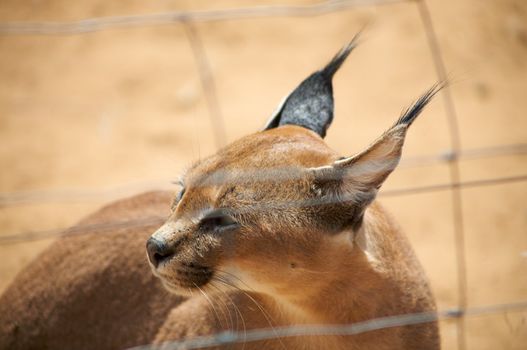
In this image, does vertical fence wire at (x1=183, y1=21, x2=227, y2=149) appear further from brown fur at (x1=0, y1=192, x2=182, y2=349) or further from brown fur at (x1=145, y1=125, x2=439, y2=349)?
brown fur at (x1=145, y1=125, x2=439, y2=349)

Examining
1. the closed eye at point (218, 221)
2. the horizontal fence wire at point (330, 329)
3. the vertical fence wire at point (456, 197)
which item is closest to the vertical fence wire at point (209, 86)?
the vertical fence wire at point (456, 197)

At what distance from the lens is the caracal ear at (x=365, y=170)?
8.28 feet

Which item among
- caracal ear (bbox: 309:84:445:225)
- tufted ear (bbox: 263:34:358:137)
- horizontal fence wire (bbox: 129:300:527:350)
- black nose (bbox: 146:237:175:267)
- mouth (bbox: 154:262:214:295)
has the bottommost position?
horizontal fence wire (bbox: 129:300:527:350)

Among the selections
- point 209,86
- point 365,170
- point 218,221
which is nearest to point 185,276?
point 218,221

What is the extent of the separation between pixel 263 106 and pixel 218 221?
16.2 feet

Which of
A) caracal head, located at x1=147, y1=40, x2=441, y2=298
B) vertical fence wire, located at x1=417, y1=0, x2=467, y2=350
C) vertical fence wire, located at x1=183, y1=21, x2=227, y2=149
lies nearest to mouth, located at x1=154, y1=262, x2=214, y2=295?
caracal head, located at x1=147, y1=40, x2=441, y2=298

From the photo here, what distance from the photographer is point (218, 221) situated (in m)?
2.91

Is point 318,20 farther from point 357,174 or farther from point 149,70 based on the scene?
point 357,174

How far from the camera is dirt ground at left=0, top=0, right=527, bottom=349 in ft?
19.2

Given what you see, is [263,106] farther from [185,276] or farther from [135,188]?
[185,276]

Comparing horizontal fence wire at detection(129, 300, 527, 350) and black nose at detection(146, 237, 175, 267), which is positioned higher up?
black nose at detection(146, 237, 175, 267)

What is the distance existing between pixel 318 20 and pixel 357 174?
6.93 meters

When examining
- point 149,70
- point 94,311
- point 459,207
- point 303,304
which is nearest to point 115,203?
point 94,311

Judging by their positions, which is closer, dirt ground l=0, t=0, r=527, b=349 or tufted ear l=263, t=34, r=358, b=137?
tufted ear l=263, t=34, r=358, b=137
